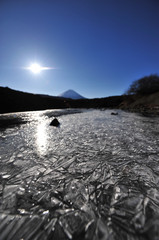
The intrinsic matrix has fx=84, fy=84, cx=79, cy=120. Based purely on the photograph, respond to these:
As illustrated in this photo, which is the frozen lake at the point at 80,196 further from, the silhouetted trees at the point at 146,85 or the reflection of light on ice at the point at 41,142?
the silhouetted trees at the point at 146,85

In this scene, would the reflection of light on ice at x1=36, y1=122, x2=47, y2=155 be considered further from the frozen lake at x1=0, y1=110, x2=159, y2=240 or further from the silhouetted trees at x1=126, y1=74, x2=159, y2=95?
the silhouetted trees at x1=126, y1=74, x2=159, y2=95

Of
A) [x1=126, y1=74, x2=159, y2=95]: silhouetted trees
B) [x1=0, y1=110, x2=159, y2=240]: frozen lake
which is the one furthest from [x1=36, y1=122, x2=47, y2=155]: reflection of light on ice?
[x1=126, y1=74, x2=159, y2=95]: silhouetted trees

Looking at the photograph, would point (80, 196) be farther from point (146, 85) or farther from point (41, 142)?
point (146, 85)

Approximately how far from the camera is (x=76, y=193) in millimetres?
1247

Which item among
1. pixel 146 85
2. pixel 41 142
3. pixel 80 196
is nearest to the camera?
pixel 80 196

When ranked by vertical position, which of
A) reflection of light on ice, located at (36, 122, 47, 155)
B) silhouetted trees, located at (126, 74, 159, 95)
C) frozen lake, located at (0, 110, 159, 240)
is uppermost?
silhouetted trees, located at (126, 74, 159, 95)

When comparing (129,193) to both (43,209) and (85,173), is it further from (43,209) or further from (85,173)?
(43,209)

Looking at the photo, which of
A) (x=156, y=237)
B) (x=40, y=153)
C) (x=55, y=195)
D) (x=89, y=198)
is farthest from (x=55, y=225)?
(x=40, y=153)

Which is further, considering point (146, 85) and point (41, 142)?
point (146, 85)

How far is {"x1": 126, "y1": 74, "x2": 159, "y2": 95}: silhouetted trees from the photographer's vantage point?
61.4 ft

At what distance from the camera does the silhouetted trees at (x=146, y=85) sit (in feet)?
61.4

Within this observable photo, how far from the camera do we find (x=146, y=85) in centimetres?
1941

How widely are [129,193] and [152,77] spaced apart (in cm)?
2570

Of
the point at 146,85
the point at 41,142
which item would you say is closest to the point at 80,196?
the point at 41,142
